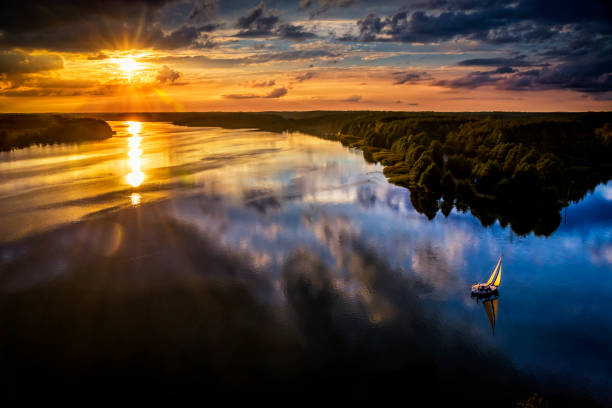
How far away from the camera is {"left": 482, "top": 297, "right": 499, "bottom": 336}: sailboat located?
29.2m

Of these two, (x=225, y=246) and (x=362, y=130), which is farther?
(x=362, y=130)

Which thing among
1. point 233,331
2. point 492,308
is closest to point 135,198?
point 233,331

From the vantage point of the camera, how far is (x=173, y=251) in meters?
41.3

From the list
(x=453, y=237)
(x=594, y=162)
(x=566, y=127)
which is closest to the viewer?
(x=453, y=237)

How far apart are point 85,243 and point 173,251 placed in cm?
1120

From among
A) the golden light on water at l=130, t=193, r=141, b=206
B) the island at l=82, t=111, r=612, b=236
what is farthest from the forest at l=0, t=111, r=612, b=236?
the golden light on water at l=130, t=193, r=141, b=206

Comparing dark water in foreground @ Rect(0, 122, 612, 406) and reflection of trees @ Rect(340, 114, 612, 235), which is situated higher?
reflection of trees @ Rect(340, 114, 612, 235)

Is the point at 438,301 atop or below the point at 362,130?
below

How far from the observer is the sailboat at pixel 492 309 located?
29194 mm

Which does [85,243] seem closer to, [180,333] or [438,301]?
[180,333]

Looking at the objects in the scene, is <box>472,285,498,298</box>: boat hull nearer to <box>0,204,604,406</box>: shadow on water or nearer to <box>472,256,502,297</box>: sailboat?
<box>472,256,502,297</box>: sailboat

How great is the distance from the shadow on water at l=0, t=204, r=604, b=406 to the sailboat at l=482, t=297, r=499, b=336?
2.56m

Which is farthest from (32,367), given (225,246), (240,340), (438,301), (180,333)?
(438,301)

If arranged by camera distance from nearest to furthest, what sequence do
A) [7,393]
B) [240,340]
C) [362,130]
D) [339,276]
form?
[7,393]
[240,340]
[339,276]
[362,130]
